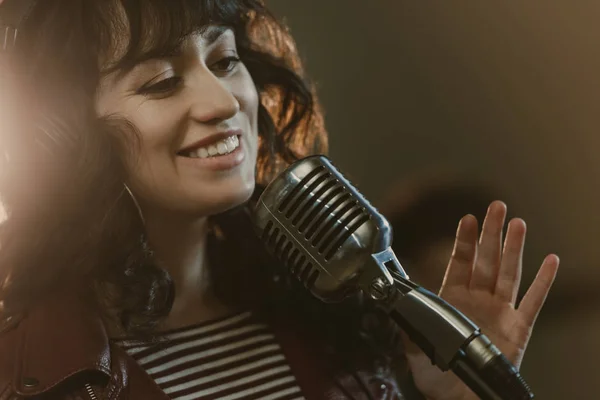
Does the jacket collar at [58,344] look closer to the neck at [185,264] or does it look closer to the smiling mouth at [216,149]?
the neck at [185,264]

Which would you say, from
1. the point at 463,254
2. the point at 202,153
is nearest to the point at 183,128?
the point at 202,153

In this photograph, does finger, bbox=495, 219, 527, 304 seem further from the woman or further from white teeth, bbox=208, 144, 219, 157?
white teeth, bbox=208, 144, 219, 157

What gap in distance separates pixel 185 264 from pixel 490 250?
381 mm

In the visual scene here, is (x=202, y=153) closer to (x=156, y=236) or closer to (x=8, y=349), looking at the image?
(x=156, y=236)

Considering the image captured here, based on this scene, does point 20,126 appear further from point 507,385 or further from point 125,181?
point 507,385

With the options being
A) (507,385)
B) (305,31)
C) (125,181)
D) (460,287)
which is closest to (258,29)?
(305,31)

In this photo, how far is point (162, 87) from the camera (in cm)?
83

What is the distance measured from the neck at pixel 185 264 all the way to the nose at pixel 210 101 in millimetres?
134

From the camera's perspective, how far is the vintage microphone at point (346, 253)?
0.61 meters

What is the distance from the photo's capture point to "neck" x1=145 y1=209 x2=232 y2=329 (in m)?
0.87

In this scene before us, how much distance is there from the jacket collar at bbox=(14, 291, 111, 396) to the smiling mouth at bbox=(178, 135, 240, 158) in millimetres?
206

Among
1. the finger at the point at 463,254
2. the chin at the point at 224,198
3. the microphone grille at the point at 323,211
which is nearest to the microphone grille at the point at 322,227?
the microphone grille at the point at 323,211

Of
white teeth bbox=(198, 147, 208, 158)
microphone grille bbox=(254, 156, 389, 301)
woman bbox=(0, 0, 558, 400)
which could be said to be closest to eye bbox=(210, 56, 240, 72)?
woman bbox=(0, 0, 558, 400)

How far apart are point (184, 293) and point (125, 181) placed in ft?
0.52
